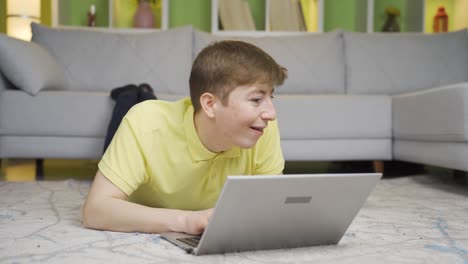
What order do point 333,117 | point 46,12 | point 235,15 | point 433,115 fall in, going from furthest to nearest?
point 46,12, point 235,15, point 333,117, point 433,115

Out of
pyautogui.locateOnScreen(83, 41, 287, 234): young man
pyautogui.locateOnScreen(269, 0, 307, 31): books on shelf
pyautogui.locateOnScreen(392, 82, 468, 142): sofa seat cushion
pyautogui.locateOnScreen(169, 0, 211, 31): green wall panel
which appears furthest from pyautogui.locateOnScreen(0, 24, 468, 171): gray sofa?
pyautogui.locateOnScreen(83, 41, 287, 234): young man

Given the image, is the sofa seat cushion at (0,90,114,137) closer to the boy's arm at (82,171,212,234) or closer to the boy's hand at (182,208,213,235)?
the boy's arm at (82,171,212,234)

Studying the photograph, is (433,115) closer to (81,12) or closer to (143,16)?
(143,16)

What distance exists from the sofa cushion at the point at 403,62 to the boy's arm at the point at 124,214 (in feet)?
7.70

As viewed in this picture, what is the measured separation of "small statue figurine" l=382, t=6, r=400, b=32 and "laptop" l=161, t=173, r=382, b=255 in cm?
338

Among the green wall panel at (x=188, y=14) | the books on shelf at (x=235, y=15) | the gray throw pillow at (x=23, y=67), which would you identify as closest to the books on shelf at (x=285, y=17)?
the books on shelf at (x=235, y=15)

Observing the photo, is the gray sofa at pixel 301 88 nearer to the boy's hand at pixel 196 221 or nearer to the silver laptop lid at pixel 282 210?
the silver laptop lid at pixel 282 210

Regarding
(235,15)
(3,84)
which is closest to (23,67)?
(3,84)

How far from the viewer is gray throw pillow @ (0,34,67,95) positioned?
2607 mm

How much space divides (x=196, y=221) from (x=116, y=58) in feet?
7.31

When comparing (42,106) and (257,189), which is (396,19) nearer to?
(42,106)

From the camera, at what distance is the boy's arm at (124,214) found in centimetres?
118

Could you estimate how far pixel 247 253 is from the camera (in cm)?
111

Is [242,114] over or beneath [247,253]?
over
